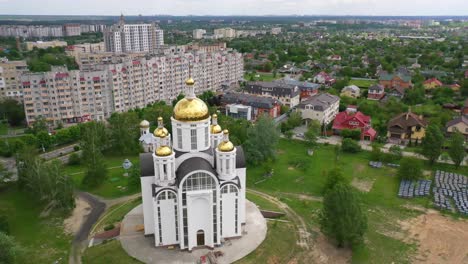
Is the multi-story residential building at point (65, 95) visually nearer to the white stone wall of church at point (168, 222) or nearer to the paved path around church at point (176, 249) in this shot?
the paved path around church at point (176, 249)

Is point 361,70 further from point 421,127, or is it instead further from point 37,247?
point 37,247

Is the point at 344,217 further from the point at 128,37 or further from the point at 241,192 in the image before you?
the point at 128,37

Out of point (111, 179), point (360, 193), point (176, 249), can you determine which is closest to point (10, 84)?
point (111, 179)

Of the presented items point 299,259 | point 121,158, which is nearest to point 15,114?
point 121,158

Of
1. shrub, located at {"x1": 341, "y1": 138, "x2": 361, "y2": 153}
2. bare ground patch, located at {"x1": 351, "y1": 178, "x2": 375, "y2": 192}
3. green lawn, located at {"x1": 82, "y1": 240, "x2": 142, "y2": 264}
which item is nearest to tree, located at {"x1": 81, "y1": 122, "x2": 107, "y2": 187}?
green lawn, located at {"x1": 82, "y1": 240, "x2": 142, "y2": 264}

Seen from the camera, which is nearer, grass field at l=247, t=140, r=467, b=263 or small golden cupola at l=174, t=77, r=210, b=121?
small golden cupola at l=174, t=77, r=210, b=121

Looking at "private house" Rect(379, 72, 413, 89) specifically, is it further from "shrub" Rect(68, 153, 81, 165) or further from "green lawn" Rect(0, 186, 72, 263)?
"green lawn" Rect(0, 186, 72, 263)
